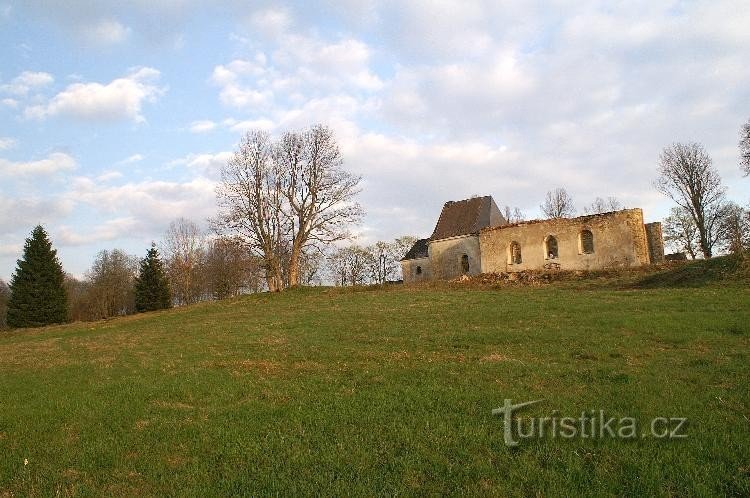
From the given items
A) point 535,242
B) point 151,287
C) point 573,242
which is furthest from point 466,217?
point 151,287

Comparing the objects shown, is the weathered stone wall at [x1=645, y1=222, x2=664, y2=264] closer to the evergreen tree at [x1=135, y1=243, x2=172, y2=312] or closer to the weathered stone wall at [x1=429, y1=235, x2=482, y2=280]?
the weathered stone wall at [x1=429, y1=235, x2=482, y2=280]

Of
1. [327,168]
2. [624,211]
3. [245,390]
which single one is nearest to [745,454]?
[245,390]

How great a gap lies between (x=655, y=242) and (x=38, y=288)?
4638cm

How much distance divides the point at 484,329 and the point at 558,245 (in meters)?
21.7

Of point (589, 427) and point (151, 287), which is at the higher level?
point (151, 287)

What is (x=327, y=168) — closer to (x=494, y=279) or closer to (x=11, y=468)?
(x=494, y=279)

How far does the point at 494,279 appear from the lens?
101 ft

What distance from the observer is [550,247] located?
3338 centimetres

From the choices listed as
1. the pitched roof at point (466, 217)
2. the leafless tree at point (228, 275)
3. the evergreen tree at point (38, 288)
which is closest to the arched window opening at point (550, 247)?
the pitched roof at point (466, 217)

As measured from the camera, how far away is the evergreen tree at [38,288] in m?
38.3

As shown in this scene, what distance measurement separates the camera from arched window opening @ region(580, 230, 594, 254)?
31.7 metres

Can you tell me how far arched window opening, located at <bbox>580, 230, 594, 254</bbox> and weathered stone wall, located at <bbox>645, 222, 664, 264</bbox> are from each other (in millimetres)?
3857

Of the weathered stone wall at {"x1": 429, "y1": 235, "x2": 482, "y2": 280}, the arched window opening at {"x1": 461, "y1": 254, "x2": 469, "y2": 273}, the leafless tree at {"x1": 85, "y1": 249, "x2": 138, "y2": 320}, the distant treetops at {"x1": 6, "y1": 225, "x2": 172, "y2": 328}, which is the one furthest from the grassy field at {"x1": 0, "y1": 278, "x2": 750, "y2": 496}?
the leafless tree at {"x1": 85, "y1": 249, "x2": 138, "y2": 320}

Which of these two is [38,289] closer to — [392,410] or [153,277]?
[153,277]
